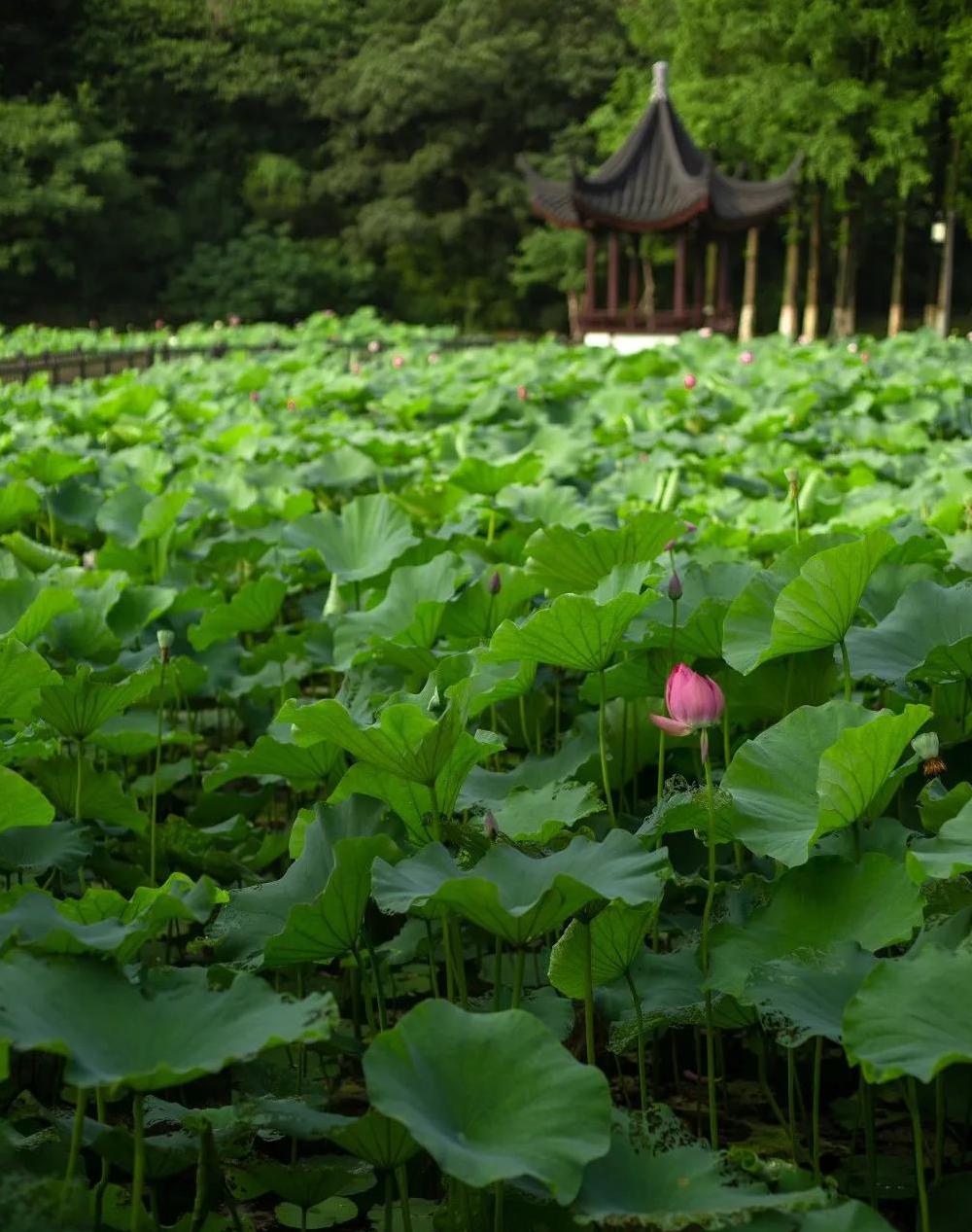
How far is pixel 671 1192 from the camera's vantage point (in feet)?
2.65

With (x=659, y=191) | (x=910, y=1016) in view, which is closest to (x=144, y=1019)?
(x=910, y=1016)

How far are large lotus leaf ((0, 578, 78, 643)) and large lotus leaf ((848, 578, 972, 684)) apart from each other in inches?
32.2

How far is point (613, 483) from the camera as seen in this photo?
10.6 ft

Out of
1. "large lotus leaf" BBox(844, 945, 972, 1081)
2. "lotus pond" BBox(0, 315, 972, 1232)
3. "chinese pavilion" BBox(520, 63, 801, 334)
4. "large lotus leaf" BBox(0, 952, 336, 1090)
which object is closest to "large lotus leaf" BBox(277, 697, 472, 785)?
"lotus pond" BBox(0, 315, 972, 1232)

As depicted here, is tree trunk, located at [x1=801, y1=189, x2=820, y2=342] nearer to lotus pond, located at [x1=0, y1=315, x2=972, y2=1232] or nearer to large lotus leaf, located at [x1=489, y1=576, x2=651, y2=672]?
lotus pond, located at [x1=0, y1=315, x2=972, y2=1232]

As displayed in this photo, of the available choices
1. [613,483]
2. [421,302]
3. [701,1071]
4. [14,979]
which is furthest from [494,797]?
[421,302]

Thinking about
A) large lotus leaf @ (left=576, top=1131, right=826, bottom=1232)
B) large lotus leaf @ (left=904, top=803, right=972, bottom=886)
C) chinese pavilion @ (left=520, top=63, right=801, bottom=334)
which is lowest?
large lotus leaf @ (left=576, top=1131, right=826, bottom=1232)

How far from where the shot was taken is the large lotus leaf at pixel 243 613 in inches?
78.0

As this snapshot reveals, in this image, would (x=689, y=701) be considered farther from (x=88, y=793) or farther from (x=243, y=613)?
(x=243, y=613)

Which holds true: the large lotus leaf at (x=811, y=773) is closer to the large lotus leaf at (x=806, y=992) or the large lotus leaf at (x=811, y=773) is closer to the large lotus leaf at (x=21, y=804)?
the large lotus leaf at (x=806, y=992)

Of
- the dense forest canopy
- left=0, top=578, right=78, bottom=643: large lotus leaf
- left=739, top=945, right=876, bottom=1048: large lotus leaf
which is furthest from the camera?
the dense forest canopy

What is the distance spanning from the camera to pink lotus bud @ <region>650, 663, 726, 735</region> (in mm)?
1058

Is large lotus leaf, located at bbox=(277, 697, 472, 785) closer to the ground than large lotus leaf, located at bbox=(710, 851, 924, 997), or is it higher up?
higher up

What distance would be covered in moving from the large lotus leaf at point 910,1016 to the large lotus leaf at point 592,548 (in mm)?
741
